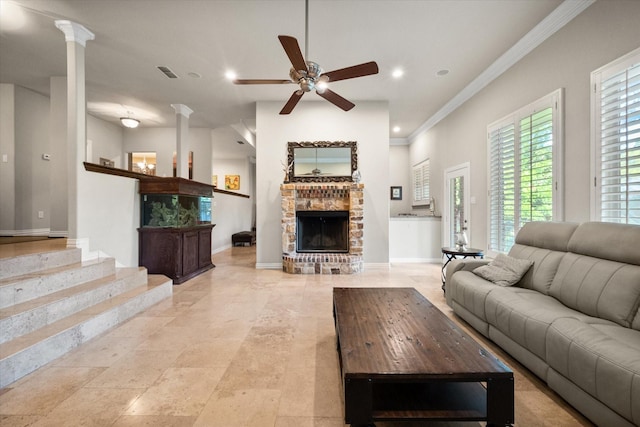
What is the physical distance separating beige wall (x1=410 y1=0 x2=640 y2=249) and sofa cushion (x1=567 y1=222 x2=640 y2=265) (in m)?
0.65

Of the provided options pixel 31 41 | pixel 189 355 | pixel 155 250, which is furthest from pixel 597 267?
pixel 31 41

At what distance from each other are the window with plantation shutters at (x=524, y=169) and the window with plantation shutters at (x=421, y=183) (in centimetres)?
256

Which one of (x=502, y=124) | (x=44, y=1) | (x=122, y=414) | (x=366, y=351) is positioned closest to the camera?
(x=366, y=351)

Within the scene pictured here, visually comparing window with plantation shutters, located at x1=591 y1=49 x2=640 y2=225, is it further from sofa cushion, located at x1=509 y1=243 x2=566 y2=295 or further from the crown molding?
the crown molding

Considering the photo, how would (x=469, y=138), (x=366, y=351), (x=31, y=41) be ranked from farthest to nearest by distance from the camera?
(x=469, y=138)
(x=31, y=41)
(x=366, y=351)

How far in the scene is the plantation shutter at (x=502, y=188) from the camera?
145 inches

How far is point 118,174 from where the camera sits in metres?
3.93

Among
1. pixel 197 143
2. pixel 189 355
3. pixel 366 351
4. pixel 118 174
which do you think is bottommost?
pixel 189 355

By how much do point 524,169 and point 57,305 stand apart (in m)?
→ 5.12

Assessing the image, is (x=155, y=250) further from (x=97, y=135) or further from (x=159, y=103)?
(x=97, y=135)

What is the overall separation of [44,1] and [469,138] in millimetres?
5825

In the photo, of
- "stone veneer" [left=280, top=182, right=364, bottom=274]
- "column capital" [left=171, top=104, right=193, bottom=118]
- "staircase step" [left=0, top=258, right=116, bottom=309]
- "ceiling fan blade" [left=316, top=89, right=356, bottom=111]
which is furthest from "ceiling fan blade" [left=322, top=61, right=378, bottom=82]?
"column capital" [left=171, top=104, right=193, bottom=118]

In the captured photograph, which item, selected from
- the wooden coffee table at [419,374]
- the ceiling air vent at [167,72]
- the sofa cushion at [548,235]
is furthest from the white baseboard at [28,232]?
the sofa cushion at [548,235]

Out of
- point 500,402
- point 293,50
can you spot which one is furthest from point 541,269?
point 293,50
